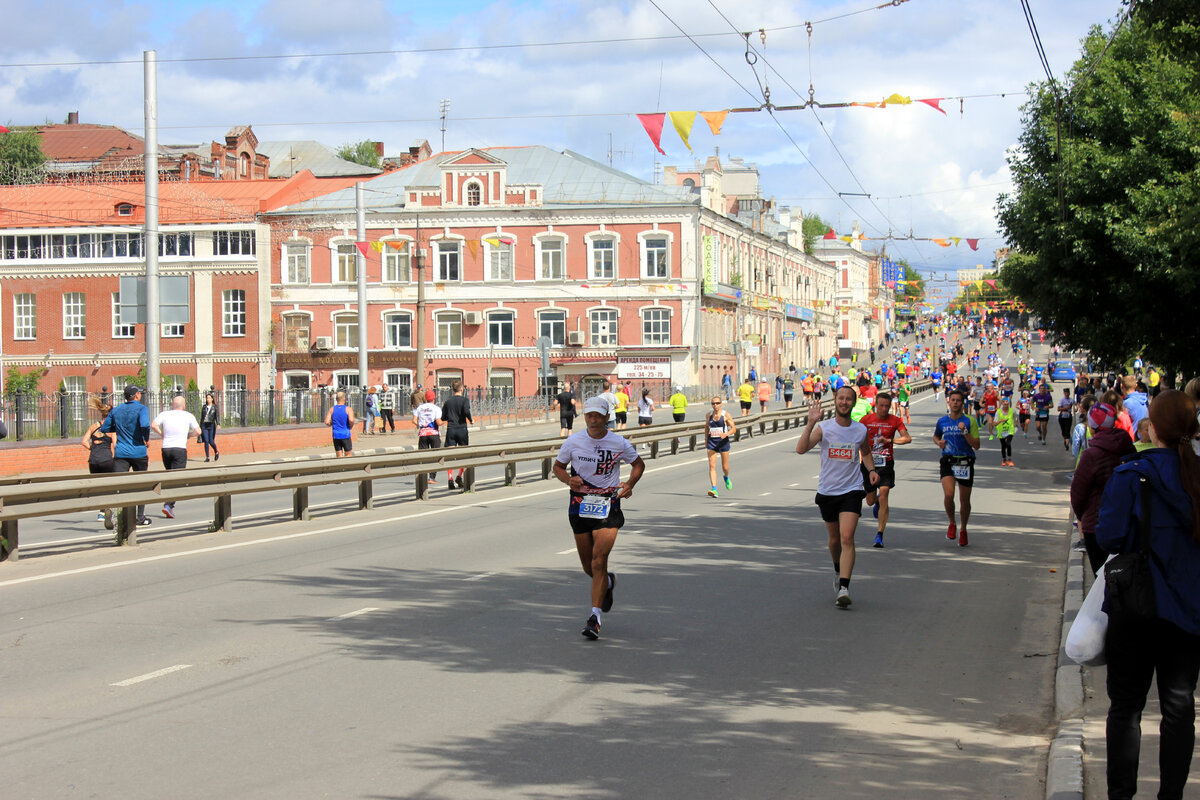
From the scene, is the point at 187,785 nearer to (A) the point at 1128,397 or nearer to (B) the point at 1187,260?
(A) the point at 1128,397

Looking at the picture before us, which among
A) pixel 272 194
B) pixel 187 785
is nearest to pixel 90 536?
pixel 187 785

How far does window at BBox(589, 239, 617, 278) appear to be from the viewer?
216 ft

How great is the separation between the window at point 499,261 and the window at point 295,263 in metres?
9.77

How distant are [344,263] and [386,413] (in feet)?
81.7

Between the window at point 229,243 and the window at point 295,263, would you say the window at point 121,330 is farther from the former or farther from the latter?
the window at point 295,263

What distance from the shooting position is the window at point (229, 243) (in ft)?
219

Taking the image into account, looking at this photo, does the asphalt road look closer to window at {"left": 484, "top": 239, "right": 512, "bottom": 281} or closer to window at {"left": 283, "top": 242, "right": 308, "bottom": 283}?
window at {"left": 484, "top": 239, "right": 512, "bottom": 281}

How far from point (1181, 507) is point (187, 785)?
433 cm

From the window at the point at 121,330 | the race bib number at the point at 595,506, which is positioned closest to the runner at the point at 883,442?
the race bib number at the point at 595,506

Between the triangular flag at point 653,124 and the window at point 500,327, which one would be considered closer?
the triangular flag at point 653,124

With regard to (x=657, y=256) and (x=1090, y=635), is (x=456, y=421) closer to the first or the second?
(x=1090, y=635)

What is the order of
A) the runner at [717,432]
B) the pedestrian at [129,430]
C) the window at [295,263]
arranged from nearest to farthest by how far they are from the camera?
the pedestrian at [129,430]
the runner at [717,432]
the window at [295,263]

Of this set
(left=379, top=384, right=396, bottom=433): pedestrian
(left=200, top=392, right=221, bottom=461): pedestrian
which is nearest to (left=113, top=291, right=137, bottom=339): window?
(left=379, top=384, right=396, bottom=433): pedestrian

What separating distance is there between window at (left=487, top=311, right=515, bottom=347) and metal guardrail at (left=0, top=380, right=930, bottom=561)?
138 ft
